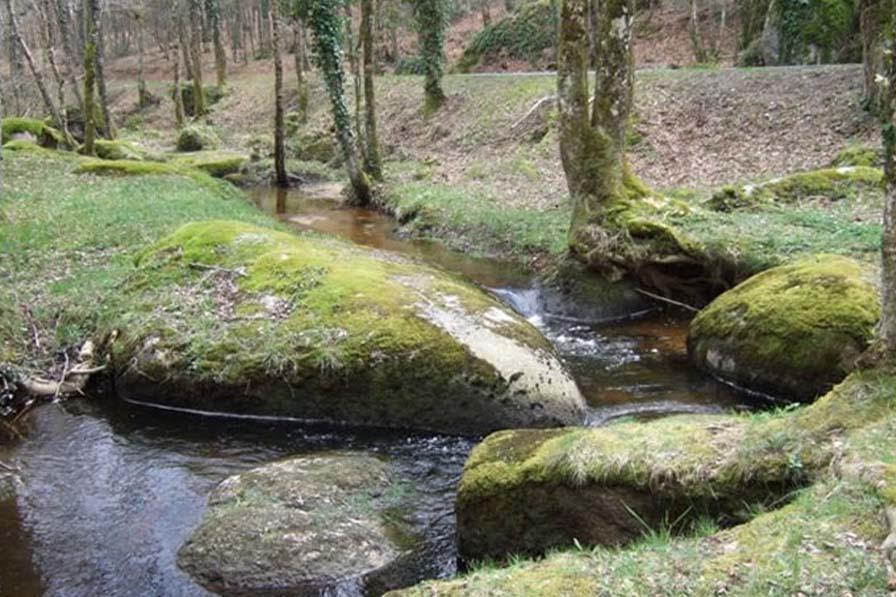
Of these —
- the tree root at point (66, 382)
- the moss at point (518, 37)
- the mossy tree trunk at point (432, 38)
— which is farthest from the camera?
the moss at point (518, 37)

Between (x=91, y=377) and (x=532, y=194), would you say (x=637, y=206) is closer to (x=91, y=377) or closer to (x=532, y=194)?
(x=532, y=194)

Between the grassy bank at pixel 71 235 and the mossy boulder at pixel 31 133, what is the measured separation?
605 cm

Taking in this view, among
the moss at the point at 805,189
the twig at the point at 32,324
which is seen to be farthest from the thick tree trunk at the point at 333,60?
the twig at the point at 32,324

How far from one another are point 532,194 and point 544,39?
20201 mm

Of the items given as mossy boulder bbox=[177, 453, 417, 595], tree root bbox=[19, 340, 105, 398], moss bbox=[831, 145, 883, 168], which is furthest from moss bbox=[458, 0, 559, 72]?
mossy boulder bbox=[177, 453, 417, 595]

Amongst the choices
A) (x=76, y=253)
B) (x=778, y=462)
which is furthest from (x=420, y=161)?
(x=778, y=462)

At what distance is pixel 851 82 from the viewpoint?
1922cm

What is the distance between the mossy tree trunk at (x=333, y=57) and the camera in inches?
821

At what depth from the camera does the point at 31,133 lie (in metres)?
29.1

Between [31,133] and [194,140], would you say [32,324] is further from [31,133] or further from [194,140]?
[194,140]

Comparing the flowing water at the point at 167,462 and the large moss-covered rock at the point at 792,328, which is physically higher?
the large moss-covered rock at the point at 792,328

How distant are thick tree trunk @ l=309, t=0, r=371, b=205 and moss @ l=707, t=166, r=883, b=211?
10.8 meters

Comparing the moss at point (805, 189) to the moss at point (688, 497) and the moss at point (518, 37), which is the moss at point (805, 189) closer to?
the moss at point (688, 497)

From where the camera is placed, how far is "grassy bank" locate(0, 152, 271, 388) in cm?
985
